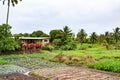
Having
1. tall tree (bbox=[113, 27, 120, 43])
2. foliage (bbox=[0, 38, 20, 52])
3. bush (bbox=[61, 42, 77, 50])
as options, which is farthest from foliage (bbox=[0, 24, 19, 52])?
tall tree (bbox=[113, 27, 120, 43])

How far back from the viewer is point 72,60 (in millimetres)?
22312

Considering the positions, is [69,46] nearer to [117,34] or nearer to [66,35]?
[66,35]

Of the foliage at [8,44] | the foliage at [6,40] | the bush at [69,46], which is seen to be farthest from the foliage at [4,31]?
the bush at [69,46]

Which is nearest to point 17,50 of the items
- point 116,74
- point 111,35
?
point 116,74

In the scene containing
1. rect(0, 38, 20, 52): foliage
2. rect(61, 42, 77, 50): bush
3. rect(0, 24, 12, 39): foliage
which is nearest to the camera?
rect(0, 38, 20, 52): foliage

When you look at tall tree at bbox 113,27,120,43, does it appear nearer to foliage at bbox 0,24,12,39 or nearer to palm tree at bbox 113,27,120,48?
palm tree at bbox 113,27,120,48

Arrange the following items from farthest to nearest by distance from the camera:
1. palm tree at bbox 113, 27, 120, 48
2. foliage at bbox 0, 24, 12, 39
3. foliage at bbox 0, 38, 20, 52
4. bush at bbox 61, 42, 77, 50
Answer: palm tree at bbox 113, 27, 120, 48 → bush at bbox 61, 42, 77, 50 → foliage at bbox 0, 24, 12, 39 → foliage at bbox 0, 38, 20, 52

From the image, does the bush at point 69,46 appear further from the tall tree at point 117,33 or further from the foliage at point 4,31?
the tall tree at point 117,33

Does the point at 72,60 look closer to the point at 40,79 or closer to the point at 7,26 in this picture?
the point at 40,79

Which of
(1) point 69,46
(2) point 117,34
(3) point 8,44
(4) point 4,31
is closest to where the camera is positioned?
(3) point 8,44

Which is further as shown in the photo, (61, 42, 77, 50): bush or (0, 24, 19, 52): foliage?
(61, 42, 77, 50): bush

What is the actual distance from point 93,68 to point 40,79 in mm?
5413

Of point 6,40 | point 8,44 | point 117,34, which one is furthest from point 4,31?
point 117,34

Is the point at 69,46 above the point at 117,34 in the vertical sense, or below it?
below
